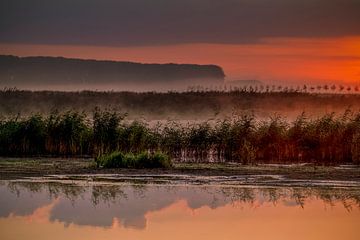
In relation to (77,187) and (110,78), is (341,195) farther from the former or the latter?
(110,78)

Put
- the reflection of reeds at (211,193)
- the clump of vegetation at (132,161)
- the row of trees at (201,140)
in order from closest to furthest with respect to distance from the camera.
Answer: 1. the reflection of reeds at (211,193)
2. the clump of vegetation at (132,161)
3. the row of trees at (201,140)

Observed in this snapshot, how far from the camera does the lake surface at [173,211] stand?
13.6 metres

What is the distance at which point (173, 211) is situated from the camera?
15312 mm

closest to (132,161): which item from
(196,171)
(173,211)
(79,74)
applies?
(196,171)

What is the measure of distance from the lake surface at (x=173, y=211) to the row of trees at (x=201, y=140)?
440cm

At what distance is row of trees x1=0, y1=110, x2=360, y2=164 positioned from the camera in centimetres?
2189

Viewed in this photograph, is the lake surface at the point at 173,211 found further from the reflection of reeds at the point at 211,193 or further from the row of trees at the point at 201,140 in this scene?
the row of trees at the point at 201,140

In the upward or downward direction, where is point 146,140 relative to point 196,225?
upward

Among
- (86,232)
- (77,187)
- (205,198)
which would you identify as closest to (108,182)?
(77,187)

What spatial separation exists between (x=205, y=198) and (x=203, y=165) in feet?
14.2

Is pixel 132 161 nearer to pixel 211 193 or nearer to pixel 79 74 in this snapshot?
pixel 211 193

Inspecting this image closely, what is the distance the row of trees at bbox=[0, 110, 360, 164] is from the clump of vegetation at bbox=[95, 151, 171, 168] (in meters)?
1.80

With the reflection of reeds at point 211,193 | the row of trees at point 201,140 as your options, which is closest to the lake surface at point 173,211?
the reflection of reeds at point 211,193

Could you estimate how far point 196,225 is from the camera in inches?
557
